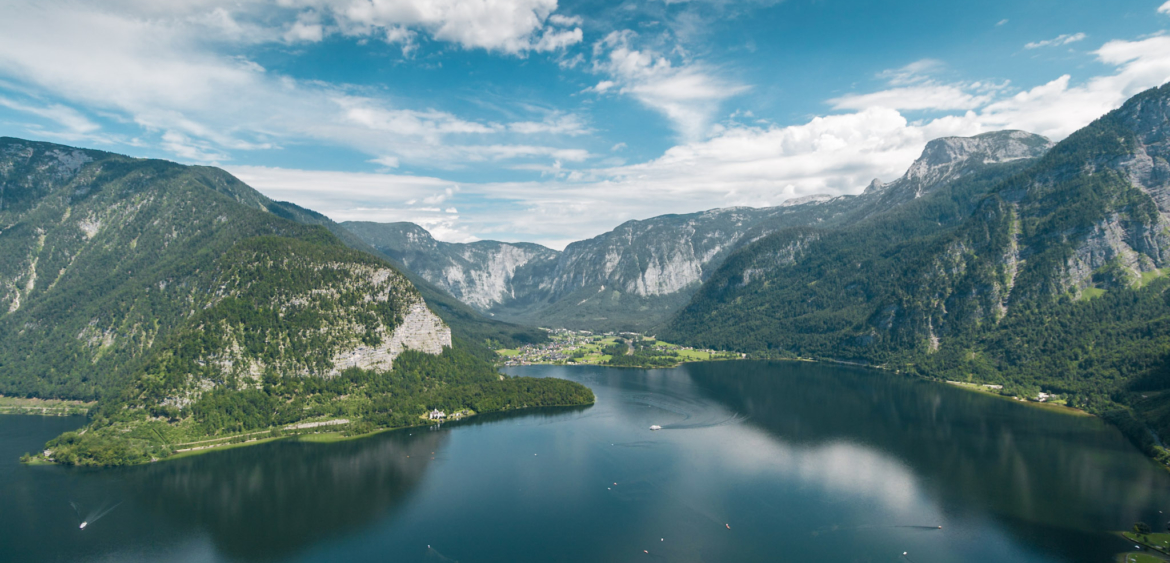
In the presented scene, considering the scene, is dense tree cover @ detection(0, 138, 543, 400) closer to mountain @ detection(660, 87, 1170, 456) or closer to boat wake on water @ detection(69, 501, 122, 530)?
boat wake on water @ detection(69, 501, 122, 530)

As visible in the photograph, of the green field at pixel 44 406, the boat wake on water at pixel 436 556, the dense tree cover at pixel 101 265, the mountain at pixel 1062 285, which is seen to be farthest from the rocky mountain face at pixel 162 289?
the mountain at pixel 1062 285

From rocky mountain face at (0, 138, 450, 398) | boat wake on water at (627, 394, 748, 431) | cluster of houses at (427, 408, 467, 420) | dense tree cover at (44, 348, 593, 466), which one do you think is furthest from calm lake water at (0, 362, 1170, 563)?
rocky mountain face at (0, 138, 450, 398)

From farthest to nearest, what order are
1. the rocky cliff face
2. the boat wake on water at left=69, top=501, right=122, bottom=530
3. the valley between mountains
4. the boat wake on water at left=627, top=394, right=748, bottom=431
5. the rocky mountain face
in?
the rocky cliff face
the rocky mountain face
the boat wake on water at left=627, top=394, right=748, bottom=431
the valley between mountains
the boat wake on water at left=69, top=501, right=122, bottom=530

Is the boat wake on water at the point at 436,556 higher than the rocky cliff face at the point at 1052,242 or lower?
lower

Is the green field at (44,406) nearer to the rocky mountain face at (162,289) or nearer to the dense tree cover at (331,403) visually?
the rocky mountain face at (162,289)

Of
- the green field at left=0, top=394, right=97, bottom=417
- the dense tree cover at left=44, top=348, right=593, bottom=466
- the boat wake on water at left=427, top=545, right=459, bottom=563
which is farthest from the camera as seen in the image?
the green field at left=0, top=394, right=97, bottom=417

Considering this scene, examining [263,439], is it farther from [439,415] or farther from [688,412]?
[688,412]
